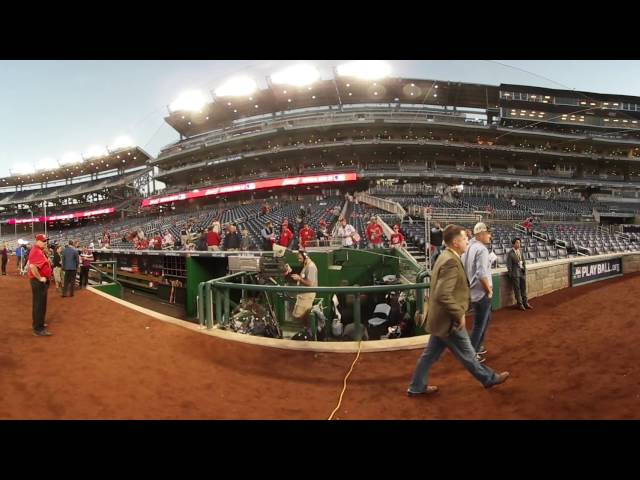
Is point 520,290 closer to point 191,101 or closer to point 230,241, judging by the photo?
point 230,241

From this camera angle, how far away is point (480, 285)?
4.13 meters

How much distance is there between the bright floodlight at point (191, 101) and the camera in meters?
42.3

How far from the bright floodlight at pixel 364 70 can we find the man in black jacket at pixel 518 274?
3237 cm

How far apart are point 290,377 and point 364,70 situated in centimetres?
3802

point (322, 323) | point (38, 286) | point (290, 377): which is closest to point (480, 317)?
point (290, 377)

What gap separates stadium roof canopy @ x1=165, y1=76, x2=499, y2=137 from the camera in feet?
122

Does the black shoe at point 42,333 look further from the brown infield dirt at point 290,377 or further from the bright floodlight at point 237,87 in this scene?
the bright floodlight at point 237,87

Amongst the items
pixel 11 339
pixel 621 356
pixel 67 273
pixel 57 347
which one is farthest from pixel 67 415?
pixel 67 273

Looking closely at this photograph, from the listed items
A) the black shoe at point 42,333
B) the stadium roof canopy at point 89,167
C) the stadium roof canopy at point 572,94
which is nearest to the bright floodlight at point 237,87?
the stadium roof canopy at point 89,167

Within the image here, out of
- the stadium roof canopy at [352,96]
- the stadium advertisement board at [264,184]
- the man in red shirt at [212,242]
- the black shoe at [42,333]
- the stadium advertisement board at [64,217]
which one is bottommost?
the black shoe at [42,333]

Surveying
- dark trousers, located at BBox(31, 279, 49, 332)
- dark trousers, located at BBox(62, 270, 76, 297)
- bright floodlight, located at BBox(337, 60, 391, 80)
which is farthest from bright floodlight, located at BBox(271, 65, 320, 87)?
dark trousers, located at BBox(31, 279, 49, 332)

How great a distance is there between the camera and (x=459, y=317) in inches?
120

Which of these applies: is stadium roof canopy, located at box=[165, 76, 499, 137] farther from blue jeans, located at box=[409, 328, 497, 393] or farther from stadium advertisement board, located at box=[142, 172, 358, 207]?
blue jeans, located at box=[409, 328, 497, 393]

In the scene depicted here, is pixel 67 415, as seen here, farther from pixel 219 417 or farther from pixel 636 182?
pixel 636 182
